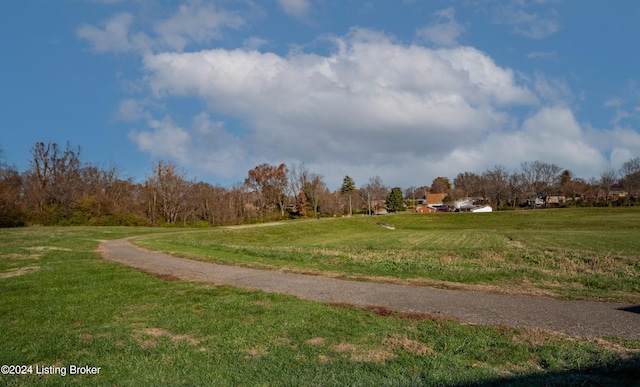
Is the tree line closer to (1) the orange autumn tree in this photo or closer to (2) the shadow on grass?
(1) the orange autumn tree

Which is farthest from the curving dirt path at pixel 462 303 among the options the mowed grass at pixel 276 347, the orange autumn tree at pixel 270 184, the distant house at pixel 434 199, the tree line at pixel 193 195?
the distant house at pixel 434 199

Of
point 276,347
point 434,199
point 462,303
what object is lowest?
point 462,303

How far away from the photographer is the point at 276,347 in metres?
5.32

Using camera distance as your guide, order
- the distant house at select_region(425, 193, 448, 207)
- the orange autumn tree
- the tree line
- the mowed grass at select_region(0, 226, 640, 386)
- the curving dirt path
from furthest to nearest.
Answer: the distant house at select_region(425, 193, 448, 207) < the orange autumn tree < the tree line < the curving dirt path < the mowed grass at select_region(0, 226, 640, 386)

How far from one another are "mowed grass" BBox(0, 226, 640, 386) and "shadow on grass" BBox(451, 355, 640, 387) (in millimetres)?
12

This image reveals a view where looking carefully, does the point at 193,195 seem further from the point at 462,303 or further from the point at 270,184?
the point at 462,303

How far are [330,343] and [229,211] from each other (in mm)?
71056

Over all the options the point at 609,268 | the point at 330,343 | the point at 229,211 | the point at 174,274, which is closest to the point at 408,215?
the point at 229,211

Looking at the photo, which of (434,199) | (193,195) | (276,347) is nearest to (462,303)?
(276,347)

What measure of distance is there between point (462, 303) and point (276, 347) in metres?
4.46

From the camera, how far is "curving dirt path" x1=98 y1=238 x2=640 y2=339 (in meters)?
6.33

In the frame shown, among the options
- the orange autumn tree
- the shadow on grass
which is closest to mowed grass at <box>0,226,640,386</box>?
the shadow on grass

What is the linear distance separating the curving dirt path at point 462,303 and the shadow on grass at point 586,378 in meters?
1.56

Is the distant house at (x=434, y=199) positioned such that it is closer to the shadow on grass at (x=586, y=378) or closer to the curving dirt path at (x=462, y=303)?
the curving dirt path at (x=462, y=303)
